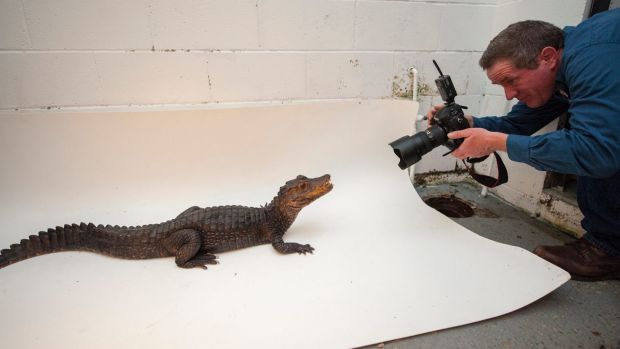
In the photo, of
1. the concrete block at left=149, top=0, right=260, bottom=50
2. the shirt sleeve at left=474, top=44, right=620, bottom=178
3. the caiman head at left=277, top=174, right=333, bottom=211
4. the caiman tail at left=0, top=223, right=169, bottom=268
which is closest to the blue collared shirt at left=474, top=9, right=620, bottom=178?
the shirt sleeve at left=474, top=44, right=620, bottom=178

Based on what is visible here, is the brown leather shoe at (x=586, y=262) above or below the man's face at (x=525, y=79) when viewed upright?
below

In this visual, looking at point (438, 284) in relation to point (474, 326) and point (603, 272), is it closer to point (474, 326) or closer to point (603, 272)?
point (474, 326)

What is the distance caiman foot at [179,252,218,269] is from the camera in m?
A: 1.41

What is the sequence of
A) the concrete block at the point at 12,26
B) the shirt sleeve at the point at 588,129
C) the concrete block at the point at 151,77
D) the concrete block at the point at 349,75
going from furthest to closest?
the concrete block at the point at 349,75 → the concrete block at the point at 151,77 → the concrete block at the point at 12,26 → the shirt sleeve at the point at 588,129

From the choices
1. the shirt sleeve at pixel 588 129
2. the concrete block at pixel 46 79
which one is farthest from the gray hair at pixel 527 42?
the concrete block at pixel 46 79

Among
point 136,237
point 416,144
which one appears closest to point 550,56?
point 416,144

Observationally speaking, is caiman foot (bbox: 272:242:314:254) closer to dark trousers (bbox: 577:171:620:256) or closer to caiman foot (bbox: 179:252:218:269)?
caiman foot (bbox: 179:252:218:269)

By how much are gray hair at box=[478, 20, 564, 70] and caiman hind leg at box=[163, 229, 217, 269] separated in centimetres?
151

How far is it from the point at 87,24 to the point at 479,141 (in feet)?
6.65

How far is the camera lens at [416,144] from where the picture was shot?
138 cm

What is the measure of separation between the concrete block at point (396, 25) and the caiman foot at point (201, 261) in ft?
5.06

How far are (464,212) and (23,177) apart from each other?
2.64 meters

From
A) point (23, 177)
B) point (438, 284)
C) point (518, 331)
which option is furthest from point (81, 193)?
point (518, 331)

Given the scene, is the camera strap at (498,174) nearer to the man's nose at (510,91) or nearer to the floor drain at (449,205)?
the man's nose at (510,91)
